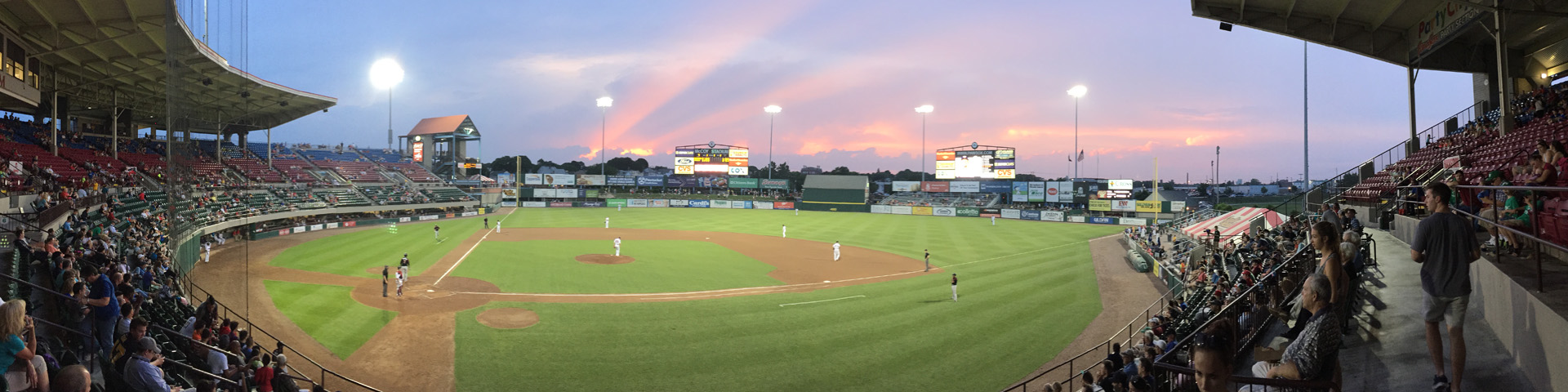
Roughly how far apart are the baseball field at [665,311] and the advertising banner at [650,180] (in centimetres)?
5106

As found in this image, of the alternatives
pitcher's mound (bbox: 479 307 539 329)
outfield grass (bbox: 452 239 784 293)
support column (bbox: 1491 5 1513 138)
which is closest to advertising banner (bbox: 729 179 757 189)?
outfield grass (bbox: 452 239 784 293)

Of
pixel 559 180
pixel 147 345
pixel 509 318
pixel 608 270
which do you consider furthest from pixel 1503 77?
pixel 559 180

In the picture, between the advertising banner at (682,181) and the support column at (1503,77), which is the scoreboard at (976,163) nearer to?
the advertising banner at (682,181)

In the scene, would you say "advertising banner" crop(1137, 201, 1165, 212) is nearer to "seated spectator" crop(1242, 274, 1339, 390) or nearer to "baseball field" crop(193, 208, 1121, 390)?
"baseball field" crop(193, 208, 1121, 390)

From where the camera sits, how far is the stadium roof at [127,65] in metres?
18.7

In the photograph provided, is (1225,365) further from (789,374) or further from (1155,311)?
(1155,311)

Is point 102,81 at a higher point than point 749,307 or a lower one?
higher

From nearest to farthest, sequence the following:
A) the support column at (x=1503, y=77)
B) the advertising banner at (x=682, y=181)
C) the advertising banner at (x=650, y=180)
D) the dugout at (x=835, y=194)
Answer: the support column at (x=1503, y=77)
the dugout at (x=835, y=194)
the advertising banner at (x=682, y=181)
the advertising banner at (x=650, y=180)

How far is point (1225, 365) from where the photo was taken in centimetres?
362

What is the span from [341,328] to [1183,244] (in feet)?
109

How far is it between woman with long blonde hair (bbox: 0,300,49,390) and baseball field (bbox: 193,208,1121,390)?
25.2 ft

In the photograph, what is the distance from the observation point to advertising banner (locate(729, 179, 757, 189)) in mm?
87250

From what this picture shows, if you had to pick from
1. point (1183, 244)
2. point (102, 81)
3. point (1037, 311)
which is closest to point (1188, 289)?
point (1037, 311)

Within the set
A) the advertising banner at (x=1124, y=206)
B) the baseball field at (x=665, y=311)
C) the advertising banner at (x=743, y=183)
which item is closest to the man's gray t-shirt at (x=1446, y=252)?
the baseball field at (x=665, y=311)
